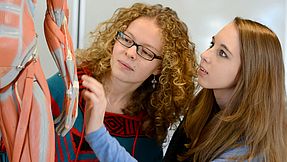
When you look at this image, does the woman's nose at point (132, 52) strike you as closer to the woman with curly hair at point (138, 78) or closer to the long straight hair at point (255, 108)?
the woman with curly hair at point (138, 78)

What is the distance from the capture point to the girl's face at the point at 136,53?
2.88 feet

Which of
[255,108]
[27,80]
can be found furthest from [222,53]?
[27,80]

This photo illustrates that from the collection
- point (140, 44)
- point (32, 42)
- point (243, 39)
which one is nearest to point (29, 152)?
point (32, 42)

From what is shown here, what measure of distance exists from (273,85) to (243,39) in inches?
5.4

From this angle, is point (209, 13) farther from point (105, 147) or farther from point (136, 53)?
point (105, 147)

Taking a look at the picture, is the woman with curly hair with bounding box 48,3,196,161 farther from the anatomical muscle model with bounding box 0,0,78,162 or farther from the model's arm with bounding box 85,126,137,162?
the anatomical muscle model with bounding box 0,0,78,162

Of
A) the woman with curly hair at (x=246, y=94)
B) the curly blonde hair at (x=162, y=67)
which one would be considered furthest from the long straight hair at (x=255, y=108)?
the curly blonde hair at (x=162, y=67)

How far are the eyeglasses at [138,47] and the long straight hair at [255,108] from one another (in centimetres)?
22

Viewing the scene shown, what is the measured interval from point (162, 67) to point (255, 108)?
26 cm

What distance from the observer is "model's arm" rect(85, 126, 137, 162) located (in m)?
0.73

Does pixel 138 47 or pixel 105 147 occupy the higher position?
pixel 138 47

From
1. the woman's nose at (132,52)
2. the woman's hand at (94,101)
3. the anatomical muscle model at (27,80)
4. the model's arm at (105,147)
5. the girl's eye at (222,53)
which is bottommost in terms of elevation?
the model's arm at (105,147)

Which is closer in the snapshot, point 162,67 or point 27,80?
point 27,80

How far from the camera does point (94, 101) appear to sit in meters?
0.69
